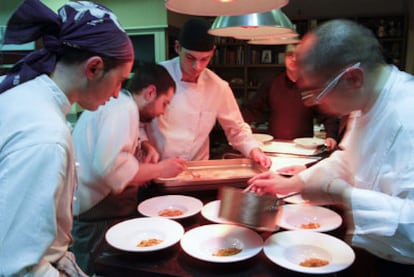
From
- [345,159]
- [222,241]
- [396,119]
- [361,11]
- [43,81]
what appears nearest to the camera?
[43,81]

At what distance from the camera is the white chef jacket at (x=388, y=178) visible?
0.97m

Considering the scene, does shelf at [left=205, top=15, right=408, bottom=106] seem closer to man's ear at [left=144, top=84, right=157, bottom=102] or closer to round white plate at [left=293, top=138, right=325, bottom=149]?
round white plate at [left=293, top=138, right=325, bottom=149]

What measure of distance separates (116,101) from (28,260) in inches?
38.4

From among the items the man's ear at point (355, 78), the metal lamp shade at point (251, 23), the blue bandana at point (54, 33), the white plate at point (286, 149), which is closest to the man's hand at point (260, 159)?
the white plate at point (286, 149)

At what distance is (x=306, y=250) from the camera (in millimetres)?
1215

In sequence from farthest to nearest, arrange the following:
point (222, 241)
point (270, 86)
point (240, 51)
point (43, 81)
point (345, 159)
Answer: point (240, 51) → point (270, 86) → point (345, 159) → point (222, 241) → point (43, 81)

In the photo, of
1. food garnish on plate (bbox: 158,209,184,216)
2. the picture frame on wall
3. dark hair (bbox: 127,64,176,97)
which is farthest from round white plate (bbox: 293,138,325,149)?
the picture frame on wall

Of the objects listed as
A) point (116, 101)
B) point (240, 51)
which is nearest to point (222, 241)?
point (116, 101)

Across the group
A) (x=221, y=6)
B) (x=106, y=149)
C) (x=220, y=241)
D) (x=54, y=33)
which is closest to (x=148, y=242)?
(x=220, y=241)

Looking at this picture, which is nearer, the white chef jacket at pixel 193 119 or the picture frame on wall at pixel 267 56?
the white chef jacket at pixel 193 119

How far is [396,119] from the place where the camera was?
3.34 ft

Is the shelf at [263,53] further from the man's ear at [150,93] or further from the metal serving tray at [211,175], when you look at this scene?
the man's ear at [150,93]

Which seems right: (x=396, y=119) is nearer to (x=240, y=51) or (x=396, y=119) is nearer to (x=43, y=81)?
(x=43, y=81)

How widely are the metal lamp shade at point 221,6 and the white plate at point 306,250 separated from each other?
2.83ft
